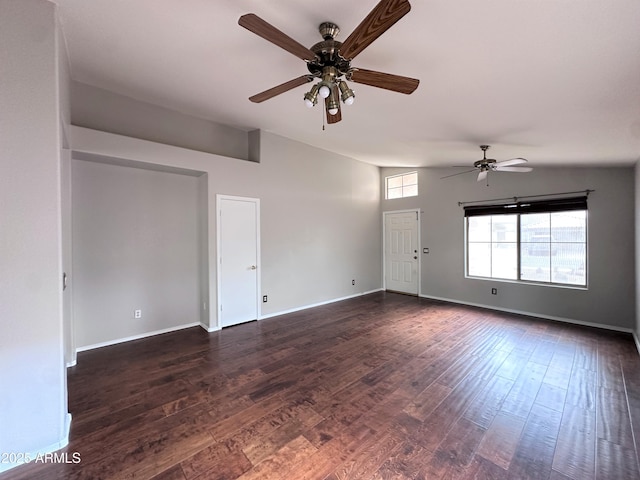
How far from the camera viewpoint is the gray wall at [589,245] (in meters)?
4.03

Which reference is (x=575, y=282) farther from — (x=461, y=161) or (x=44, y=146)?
(x=44, y=146)

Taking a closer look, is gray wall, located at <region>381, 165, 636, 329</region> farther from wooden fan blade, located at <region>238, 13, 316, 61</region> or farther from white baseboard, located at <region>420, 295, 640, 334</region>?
wooden fan blade, located at <region>238, 13, 316, 61</region>

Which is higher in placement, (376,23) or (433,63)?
(433,63)

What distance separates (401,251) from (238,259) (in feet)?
12.7

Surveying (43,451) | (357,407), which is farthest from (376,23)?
(43,451)

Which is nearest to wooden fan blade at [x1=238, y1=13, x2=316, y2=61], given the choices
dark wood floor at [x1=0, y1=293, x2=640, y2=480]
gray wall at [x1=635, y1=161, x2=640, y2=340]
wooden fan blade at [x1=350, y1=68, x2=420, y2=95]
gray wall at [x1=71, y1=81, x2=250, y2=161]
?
wooden fan blade at [x1=350, y1=68, x2=420, y2=95]

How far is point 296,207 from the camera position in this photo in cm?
509

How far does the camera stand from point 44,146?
178 centimetres

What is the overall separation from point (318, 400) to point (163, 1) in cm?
313

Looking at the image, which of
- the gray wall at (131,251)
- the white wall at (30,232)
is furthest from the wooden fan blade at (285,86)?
the gray wall at (131,251)

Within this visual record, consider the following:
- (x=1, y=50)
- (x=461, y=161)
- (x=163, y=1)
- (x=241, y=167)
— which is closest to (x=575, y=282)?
(x=461, y=161)

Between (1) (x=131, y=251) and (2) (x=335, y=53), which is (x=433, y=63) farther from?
(1) (x=131, y=251)

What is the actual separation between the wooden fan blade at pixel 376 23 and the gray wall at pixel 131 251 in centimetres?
327

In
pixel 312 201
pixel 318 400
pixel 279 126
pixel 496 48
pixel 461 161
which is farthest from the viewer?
pixel 312 201
